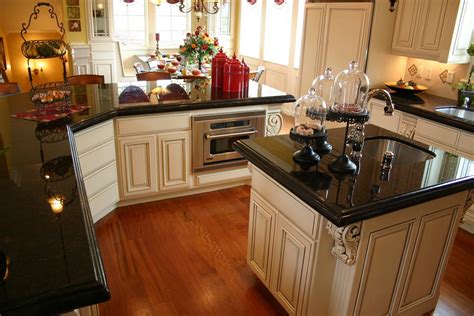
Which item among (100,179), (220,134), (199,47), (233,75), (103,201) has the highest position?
(199,47)

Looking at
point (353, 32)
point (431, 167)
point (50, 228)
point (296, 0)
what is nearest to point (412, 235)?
point (431, 167)

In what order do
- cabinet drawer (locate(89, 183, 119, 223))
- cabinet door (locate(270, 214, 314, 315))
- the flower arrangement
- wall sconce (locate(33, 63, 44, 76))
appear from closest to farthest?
cabinet door (locate(270, 214, 314, 315)) → cabinet drawer (locate(89, 183, 119, 223)) → the flower arrangement → wall sconce (locate(33, 63, 44, 76))

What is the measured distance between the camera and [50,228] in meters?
1.33

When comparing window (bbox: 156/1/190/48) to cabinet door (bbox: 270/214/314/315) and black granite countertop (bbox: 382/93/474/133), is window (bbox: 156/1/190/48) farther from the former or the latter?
cabinet door (bbox: 270/214/314/315)

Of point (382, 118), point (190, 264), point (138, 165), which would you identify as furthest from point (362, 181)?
point (382, 118)

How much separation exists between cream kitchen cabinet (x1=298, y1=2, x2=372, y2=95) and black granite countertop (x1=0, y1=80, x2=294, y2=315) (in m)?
2.90

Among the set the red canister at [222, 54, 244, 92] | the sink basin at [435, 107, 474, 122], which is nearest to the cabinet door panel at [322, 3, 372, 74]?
the sink basin at [435, 107, 474, 122]

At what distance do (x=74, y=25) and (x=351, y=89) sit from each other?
618cm

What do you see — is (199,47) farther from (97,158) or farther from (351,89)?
(351,89)

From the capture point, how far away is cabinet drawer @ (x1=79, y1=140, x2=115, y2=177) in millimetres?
2811

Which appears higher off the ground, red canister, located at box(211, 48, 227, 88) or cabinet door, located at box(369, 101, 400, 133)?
red canister, located at box(211, 48, 227, 88)

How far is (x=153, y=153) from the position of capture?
10.9ft

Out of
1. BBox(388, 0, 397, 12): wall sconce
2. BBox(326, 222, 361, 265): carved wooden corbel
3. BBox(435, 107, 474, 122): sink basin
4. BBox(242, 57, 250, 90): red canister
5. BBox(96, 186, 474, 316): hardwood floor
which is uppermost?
BBox(388, 0, 397, 12): wall sconce

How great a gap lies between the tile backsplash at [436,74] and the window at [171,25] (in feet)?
19.1
